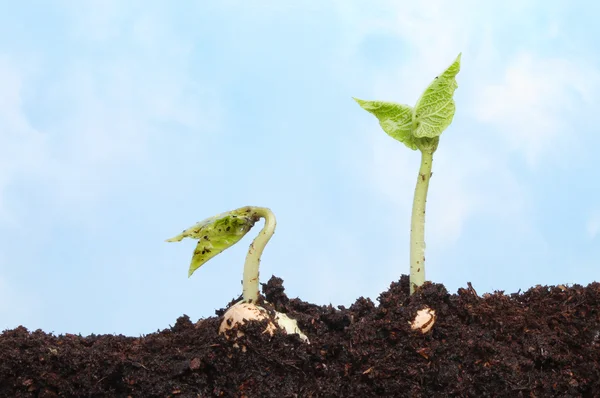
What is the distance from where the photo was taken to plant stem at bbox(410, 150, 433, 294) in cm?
312

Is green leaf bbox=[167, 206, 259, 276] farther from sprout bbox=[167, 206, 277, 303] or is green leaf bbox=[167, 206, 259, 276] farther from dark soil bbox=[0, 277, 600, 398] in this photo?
dark soil bbox=[0, 277, 600, 398]

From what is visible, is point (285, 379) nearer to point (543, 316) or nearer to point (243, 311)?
point (243, 311)

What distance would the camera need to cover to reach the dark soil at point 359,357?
107 inches

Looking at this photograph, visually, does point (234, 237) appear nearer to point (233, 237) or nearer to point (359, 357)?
point (233, 237)

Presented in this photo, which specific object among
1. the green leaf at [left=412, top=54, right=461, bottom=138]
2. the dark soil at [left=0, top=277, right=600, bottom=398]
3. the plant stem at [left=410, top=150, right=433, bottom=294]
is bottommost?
the dark soil at [left=0, top=277, right=600, bottom=398]

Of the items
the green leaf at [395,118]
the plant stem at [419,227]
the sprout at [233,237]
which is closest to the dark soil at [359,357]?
the plant stem at [419,227]

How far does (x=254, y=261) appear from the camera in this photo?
305 cm

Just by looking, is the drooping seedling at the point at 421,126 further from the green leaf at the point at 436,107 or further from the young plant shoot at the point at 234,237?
the young plant shoot at the point at 234,237

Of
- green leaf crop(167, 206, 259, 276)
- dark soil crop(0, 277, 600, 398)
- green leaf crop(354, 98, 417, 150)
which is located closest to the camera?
dark soil crop(0, 277, 600, 398)

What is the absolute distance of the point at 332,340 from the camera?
2.84 m

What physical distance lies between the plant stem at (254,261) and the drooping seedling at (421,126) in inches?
23.1

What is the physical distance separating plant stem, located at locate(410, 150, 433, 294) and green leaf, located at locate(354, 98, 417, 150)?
108 mm

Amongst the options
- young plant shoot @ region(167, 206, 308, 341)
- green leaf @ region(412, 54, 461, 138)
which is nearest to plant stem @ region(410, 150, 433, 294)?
green leaf @ region(412, 54, 461, 138)

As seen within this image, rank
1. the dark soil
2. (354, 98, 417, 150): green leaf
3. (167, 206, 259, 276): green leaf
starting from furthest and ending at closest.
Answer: (354, 98, 417, 150): green leaf → (167, 206, 259, 276): green leaf → the dark soil
